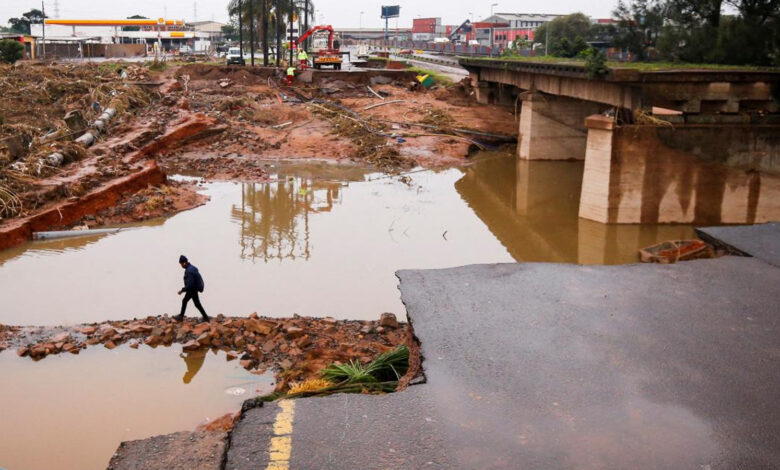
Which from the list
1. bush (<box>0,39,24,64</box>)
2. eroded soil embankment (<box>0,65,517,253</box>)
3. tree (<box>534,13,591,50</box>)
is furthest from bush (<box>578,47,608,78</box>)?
bush (<box>0,39,24,64</box>)

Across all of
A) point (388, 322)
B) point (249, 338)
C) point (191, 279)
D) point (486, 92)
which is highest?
point (486, 92)

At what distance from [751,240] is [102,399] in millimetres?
9756

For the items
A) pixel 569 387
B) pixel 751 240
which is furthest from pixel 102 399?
pixel 751 240

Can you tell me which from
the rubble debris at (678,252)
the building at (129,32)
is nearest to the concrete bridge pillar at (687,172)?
the rubble debris at (678,252)

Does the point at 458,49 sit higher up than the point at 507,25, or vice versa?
the point at 507,25

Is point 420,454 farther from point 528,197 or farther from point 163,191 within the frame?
point 528,197

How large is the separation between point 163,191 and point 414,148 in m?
12.4

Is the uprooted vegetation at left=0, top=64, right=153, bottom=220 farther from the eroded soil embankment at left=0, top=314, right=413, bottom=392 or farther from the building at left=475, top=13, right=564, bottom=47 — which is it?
the building at left=475, top=13, right=564, bottom=47

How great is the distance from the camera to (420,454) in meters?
5.79

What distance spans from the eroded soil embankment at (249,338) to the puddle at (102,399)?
0.61 feet

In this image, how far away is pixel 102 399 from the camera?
9.39 meters

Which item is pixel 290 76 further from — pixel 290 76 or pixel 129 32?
pixel 129 32

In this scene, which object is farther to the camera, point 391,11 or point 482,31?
point 391,11

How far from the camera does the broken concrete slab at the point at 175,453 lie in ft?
19.3
